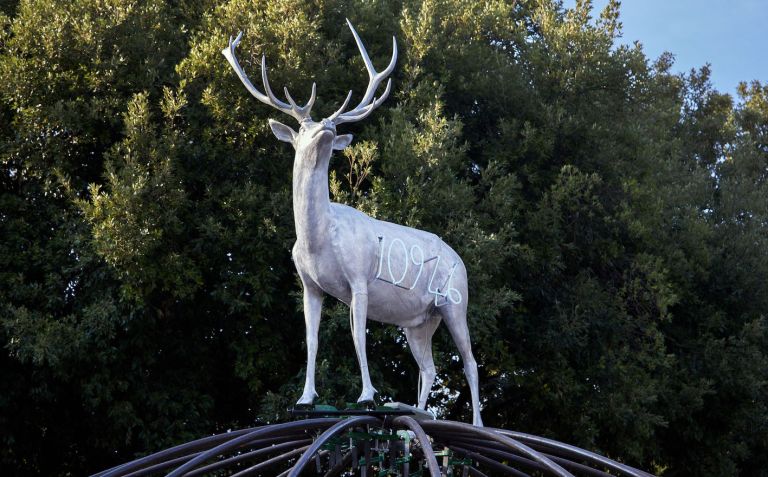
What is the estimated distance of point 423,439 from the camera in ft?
18.8

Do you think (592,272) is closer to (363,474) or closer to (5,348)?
(5,348)

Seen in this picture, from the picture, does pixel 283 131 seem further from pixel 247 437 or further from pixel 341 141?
pixel 247 437

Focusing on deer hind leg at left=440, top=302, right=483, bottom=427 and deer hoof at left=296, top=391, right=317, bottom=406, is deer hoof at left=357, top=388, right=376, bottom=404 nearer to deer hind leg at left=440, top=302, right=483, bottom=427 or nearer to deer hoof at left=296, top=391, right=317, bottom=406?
deer hoof at left=296, top=391, right=317, bottom=406

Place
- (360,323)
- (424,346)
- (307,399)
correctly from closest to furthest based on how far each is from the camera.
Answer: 1. (307,399)
2. (360,323)
3. (424,346)

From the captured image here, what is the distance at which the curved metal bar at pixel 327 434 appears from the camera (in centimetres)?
533

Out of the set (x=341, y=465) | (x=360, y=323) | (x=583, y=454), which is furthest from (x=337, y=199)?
(x=583, y=454)

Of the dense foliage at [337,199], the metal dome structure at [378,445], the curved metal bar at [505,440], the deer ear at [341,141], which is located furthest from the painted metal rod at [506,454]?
the dense foliage at [337,199]

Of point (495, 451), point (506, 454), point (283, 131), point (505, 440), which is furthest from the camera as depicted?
point (283, 131)

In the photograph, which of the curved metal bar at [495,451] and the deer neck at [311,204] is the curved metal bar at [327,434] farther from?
the deer neck at [311,204]

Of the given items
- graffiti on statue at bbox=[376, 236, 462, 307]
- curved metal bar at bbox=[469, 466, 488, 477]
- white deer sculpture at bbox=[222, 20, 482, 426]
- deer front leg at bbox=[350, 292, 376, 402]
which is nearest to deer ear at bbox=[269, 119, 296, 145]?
white deer sculpture at bbox=[222, 20, 482, 426]

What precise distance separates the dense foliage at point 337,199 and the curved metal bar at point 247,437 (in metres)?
5.55

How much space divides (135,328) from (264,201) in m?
2.22

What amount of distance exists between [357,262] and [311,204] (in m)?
0.50

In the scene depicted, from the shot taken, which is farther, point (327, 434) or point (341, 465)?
point (341, 465)
